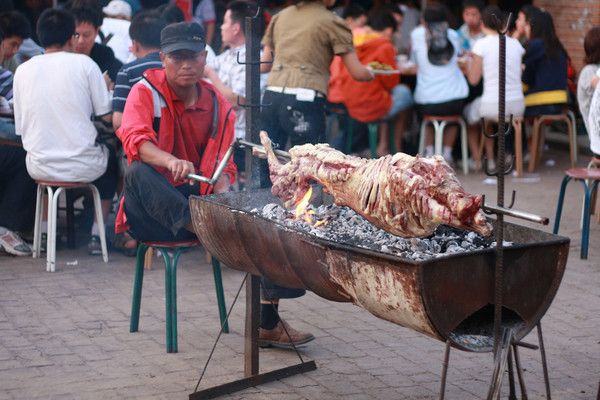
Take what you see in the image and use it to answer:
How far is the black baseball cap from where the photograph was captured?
568cm

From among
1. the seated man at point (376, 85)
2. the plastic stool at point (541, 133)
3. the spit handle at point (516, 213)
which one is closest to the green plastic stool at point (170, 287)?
the spit handle at point (516, 213)

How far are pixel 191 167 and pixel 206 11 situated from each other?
9053 mm

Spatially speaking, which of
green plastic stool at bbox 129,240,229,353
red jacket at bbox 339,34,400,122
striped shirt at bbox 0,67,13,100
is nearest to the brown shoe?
green plastic stool at bbox 129,240,229,353

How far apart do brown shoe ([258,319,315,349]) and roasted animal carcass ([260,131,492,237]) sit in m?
1.22

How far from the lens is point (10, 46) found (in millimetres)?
8438

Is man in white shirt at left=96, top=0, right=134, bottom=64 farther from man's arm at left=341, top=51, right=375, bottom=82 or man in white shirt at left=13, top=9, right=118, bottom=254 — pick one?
man's arm at left=341, top=51, right=375, bottom=82

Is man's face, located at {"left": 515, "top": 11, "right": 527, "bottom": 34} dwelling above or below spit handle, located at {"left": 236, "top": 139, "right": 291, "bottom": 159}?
above

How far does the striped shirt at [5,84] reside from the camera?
26.6 feet

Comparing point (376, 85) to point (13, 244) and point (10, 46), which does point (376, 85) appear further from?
point (13, 244)

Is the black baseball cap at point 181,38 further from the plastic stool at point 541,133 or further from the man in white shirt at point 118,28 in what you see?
the plastic stool at point 541,133

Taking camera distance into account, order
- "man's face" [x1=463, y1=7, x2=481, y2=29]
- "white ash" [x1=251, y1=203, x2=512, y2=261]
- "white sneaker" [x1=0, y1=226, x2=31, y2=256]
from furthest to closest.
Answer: "man's face" [x1=463, y1=7, x2=481, y2=29]
"white sneaker" [x1=0, y1=226, x2=31, y2=256]
"white ash" [x1=251, y1=203, x2=512, y2=261]

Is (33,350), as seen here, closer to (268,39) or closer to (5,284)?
(5,284)

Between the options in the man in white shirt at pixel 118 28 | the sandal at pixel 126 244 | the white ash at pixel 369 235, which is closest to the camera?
the white ash at pixel 369 235

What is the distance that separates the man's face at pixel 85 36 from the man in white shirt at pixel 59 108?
0.63m
